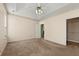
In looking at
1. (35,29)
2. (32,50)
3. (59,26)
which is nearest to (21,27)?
(35,29)

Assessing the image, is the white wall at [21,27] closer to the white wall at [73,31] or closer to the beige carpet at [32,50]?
the beige carpet at [32,50]

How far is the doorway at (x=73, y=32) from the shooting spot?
4513mm

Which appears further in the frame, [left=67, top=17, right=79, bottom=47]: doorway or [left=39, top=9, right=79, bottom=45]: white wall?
[left=39, top=9, right=79, bottom=45]: white wall

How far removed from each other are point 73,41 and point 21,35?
2.28 metres

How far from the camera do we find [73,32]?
4.70 metres

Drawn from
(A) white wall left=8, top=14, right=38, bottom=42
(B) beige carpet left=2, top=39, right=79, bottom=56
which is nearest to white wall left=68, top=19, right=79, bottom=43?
(B) beige carpet left=2, top=39, right=79, bottom=56

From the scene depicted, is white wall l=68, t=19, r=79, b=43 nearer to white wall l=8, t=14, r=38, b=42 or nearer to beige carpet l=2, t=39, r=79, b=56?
beige carpet l=2, t=39, r=79, b=56

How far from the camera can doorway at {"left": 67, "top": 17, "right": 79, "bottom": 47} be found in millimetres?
4513

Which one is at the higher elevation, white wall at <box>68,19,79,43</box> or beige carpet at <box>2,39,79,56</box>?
white wall at <box>68,19,79,43</box>

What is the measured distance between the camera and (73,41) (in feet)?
15.2

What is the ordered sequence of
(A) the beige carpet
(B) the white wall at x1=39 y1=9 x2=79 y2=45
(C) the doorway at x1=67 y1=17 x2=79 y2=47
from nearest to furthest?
1. (A) the beige carpet
2. (C) the doorway at x1=67 y1=17 x2=79 y2=47
3. (B) the white wall at x1=39 y1=9 x2=79 y2=45

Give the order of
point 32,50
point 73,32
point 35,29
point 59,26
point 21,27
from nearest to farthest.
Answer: point 21,27, point 32,50, point 35,29, point 73,32, point 59,26

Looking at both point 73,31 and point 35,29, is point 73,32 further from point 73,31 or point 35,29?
point 35,29

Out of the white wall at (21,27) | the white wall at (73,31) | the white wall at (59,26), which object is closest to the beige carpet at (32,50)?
the white wall at (21,27)
